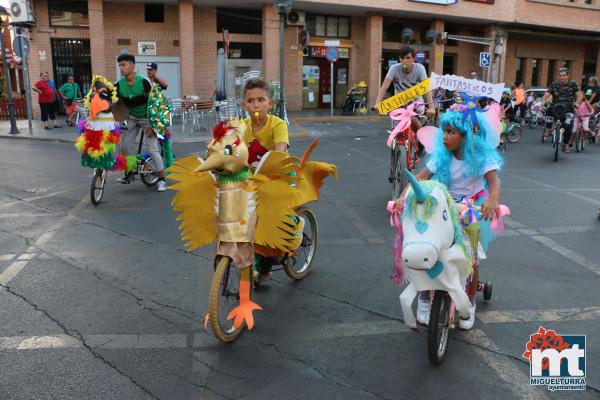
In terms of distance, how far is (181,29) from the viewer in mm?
23703

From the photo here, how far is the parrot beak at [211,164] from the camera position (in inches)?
135

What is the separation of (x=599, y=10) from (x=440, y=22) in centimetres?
1195

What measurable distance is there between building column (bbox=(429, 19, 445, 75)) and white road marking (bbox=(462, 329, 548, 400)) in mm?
27973

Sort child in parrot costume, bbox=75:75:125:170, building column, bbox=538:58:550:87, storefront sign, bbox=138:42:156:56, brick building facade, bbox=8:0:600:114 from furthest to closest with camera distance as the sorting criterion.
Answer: building column, bbox=538:58:550:87
storefront sign, bbox=138:42:156:56
brick building facade, bbox=8:0:600:114
child in parrot costume, bbox=75:75:125:170

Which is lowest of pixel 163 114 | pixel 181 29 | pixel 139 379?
pixel 139 379

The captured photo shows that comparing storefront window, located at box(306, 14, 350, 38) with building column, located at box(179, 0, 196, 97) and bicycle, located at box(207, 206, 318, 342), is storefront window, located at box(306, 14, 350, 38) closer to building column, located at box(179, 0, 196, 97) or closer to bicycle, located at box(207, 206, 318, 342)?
→ building column, located at box(179, 0, 196, 97)

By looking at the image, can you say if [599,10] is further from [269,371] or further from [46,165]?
[269,371]

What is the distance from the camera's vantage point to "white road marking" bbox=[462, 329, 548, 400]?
10.2 feet

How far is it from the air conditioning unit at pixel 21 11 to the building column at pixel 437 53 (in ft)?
65.7

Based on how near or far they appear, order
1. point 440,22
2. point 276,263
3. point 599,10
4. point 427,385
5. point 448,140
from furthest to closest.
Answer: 1. point 599,10
2. point 440,22
3. point 276,263
4. point 448,140
5. point 427,385

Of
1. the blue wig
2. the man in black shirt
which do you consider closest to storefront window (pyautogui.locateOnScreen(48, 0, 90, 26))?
the man in black shirt

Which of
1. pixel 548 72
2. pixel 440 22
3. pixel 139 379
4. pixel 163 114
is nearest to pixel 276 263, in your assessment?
pixel 139 379

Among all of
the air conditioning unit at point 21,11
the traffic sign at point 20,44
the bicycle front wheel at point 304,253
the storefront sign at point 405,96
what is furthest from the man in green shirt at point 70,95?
the bicycle front wheel at point 304,253

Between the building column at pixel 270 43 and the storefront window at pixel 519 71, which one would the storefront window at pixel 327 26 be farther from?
the storefront window at pixel 519 71
